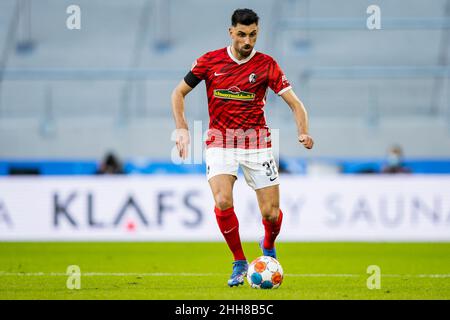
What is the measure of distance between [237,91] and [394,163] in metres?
9.22

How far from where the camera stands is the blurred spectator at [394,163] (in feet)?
56.2

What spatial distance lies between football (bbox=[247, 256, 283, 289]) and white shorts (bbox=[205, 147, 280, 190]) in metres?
0.78

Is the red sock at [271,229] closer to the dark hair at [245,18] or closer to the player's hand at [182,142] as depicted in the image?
the player's hand at [182,142]

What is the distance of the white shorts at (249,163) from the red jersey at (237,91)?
0.18 feet

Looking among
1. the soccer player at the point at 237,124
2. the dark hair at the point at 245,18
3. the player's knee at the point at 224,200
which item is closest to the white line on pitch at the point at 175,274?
the soccer player at the point at 237,124

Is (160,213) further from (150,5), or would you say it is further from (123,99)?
(150,5)

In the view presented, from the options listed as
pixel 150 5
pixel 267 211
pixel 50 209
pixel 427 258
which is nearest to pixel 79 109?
pixel 150 5

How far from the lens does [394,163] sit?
56.9ft

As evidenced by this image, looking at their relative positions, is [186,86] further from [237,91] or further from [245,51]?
[245,51]

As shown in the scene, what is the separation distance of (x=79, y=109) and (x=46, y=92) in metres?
1.03

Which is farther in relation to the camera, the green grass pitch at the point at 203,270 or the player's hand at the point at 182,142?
the player's hand at the point at 182,142

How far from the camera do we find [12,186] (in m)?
16.2
